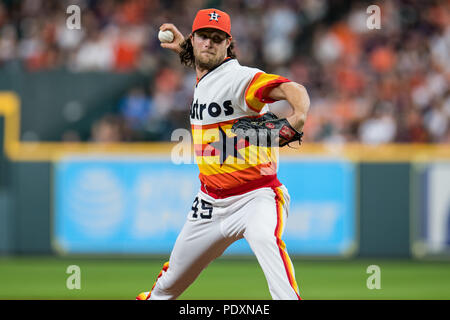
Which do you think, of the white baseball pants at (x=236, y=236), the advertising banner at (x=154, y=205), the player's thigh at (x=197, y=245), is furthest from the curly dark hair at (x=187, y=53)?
the advertising banner at (x=154, y=205)

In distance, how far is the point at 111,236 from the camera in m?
12.8

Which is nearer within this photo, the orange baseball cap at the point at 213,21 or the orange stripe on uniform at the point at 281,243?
the orange stripe on uniform at the point at 281,243

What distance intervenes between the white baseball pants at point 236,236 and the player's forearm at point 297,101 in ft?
2.67

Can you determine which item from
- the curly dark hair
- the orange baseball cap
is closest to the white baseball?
the curly dark hair

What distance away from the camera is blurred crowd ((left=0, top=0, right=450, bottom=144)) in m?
13.7

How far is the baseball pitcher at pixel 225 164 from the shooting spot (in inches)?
227

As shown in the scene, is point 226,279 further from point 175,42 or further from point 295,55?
point 295,55

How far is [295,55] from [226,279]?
638 cm

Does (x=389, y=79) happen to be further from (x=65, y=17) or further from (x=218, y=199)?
(x=218, y=199)

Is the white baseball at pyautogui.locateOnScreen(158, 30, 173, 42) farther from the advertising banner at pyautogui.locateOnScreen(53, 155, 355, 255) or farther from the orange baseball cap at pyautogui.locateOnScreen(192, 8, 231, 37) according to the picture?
the advertising banner at pyautogui.locateOnScreen(53, 155, 355, 255)

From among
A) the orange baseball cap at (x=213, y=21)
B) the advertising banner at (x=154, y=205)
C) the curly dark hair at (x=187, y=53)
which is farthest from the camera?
the advertising banner at (x=154, y=205)

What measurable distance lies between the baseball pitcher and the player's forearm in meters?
0.15

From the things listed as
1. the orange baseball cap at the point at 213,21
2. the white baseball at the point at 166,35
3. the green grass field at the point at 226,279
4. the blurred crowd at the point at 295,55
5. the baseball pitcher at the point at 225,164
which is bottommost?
the green grass field at the point at 226,279

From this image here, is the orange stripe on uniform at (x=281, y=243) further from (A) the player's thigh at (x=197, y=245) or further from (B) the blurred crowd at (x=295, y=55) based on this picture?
(B) the blurred crowd at (x=295, y=55)
